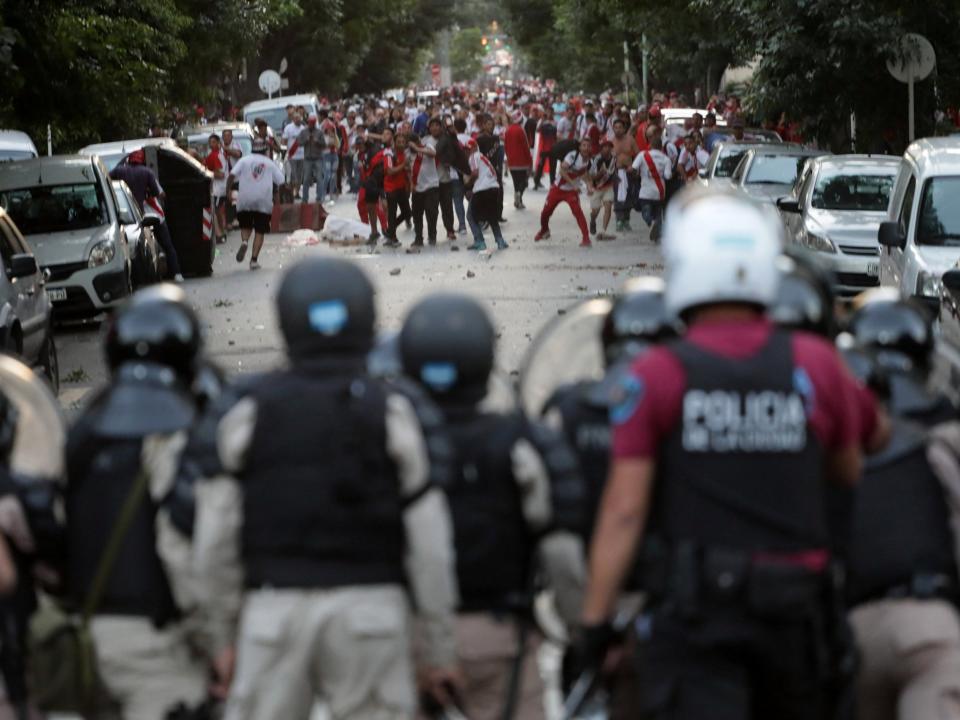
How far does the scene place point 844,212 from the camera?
66.9 feet

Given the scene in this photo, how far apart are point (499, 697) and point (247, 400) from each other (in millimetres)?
1084

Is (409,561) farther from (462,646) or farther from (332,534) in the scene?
(462,646)

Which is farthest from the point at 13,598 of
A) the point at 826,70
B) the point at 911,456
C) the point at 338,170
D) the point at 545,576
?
the point at 338,170

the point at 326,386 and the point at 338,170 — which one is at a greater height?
the point at 326,386

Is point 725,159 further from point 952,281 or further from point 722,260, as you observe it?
point 722,260

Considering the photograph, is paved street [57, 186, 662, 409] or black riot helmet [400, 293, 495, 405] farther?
paved street [57, 186, 662, 409]

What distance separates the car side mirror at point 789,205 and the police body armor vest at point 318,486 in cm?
1657

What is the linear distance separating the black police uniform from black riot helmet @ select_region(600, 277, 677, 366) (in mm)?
1358

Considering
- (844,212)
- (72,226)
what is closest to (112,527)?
(72,226)

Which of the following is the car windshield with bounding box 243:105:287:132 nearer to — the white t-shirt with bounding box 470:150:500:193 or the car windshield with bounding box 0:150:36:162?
the white t-shirt with bounding box 470:150:500:193

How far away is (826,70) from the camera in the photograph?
27922 millimetres

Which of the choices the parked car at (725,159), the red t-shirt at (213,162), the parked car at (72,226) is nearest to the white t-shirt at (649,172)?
the parked car at (725,159)

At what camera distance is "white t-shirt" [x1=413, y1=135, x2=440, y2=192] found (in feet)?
89.8

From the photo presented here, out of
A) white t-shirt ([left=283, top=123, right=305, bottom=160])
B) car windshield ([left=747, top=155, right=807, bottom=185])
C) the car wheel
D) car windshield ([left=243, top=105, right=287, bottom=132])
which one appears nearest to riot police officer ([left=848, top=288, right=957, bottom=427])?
the car wheel
